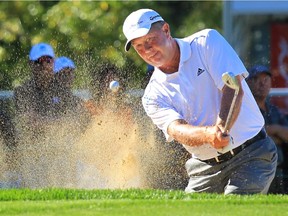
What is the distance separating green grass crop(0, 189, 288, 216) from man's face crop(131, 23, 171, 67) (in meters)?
0.97

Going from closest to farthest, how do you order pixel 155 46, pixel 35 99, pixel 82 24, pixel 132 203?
pixel 132 203, pixel 155 46, pixel 35 99, pixel 82 24

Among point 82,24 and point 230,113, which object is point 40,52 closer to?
point 230,113

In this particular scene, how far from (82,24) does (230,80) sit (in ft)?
39.4

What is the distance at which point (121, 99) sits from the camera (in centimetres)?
1213

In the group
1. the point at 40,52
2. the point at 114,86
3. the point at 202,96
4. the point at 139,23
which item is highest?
the point at 139,23

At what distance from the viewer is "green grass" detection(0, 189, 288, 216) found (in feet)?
22.6

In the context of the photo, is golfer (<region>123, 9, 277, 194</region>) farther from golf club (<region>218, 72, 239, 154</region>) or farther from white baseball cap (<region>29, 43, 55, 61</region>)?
white baseball cap (<region>29, 43, 55, 61</region>)

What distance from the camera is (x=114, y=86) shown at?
39.2 ft

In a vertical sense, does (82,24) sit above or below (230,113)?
below

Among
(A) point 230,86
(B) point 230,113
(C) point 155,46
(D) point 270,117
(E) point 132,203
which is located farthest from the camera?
(D) point 270,117

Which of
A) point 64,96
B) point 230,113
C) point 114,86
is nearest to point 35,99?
point 64,96

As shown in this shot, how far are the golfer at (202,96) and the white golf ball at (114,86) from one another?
3589 mm

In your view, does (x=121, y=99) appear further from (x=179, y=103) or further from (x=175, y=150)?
(x=179, y=103)

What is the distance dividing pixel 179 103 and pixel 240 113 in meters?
0.45
